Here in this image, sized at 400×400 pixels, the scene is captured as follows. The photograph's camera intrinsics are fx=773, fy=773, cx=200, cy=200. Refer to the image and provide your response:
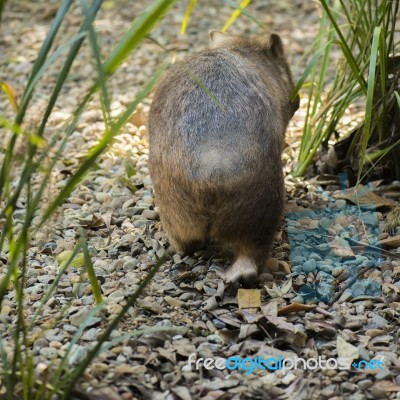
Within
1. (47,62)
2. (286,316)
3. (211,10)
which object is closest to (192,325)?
(286,316)

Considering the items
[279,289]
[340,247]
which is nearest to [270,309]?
[279,289]

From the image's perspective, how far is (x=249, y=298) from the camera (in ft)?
10.9

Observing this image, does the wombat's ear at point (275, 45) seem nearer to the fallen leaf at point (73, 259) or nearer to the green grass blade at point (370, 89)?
the green grass blade at point (370, 89)

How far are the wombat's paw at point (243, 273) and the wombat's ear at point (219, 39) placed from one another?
1.60 m

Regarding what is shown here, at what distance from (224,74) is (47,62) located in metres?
1.51

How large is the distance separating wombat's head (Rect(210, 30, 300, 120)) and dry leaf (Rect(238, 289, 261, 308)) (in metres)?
1.40

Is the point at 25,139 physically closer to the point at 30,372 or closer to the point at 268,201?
the point at 30,372

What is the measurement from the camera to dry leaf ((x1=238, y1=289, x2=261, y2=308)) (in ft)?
10.7

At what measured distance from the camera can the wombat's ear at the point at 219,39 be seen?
4.58 metres

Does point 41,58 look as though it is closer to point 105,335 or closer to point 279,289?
point 105,335

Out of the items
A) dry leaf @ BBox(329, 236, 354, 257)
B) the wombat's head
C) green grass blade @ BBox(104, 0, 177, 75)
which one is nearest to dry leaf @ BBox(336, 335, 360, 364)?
dry leaf @ BBox(329, 236, 354, 257)

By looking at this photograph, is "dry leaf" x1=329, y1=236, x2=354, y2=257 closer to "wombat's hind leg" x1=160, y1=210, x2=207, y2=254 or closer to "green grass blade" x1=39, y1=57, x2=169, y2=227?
"wombat's hind leg" x1=160, y1=210, x2=207, y2=254

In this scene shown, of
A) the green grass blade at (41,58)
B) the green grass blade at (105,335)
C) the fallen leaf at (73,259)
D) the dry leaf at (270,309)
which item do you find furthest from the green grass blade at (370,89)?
the green grass blade at (41,58)

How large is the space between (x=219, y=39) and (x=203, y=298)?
190 cm
